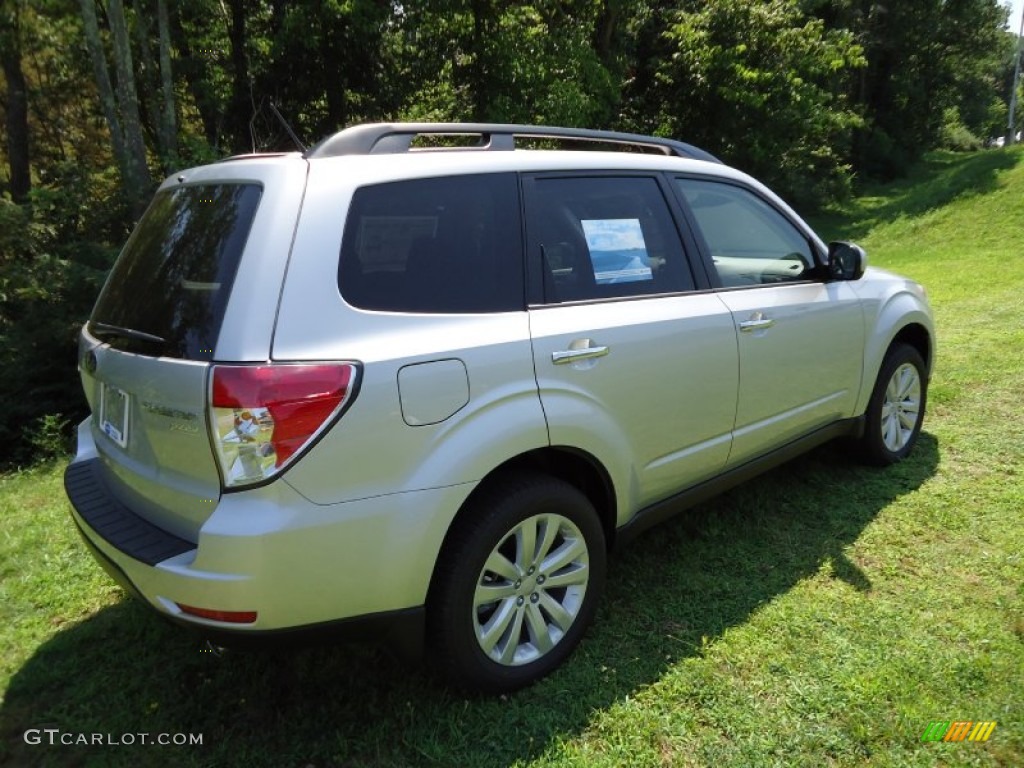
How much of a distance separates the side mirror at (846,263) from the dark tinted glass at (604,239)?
111cm

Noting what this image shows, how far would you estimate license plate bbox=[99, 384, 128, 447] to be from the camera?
234cm

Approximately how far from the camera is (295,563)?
1979mm

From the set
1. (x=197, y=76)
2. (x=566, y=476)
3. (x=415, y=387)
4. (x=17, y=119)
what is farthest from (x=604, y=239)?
(x=17, y=119)

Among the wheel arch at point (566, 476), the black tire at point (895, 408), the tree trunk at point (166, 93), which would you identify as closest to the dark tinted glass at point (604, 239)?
the wheel arch at point (566, 476)

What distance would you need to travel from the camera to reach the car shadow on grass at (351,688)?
2336mm

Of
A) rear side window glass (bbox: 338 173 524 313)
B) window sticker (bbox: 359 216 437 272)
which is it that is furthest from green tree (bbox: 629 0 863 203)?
window sticker (bbox: 359 216 437 272)

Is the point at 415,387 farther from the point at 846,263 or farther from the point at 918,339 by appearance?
the point at 918,339

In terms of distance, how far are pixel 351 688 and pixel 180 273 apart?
150 centimetres

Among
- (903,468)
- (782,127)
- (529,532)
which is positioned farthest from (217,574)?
(782,127)

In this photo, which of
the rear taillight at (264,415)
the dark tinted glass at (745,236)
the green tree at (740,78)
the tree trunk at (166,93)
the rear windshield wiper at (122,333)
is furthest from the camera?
the green tree at (740,78)

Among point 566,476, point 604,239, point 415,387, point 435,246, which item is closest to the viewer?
point 415,387

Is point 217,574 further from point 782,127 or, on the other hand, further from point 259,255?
point 782,127

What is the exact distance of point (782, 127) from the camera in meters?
17.7
